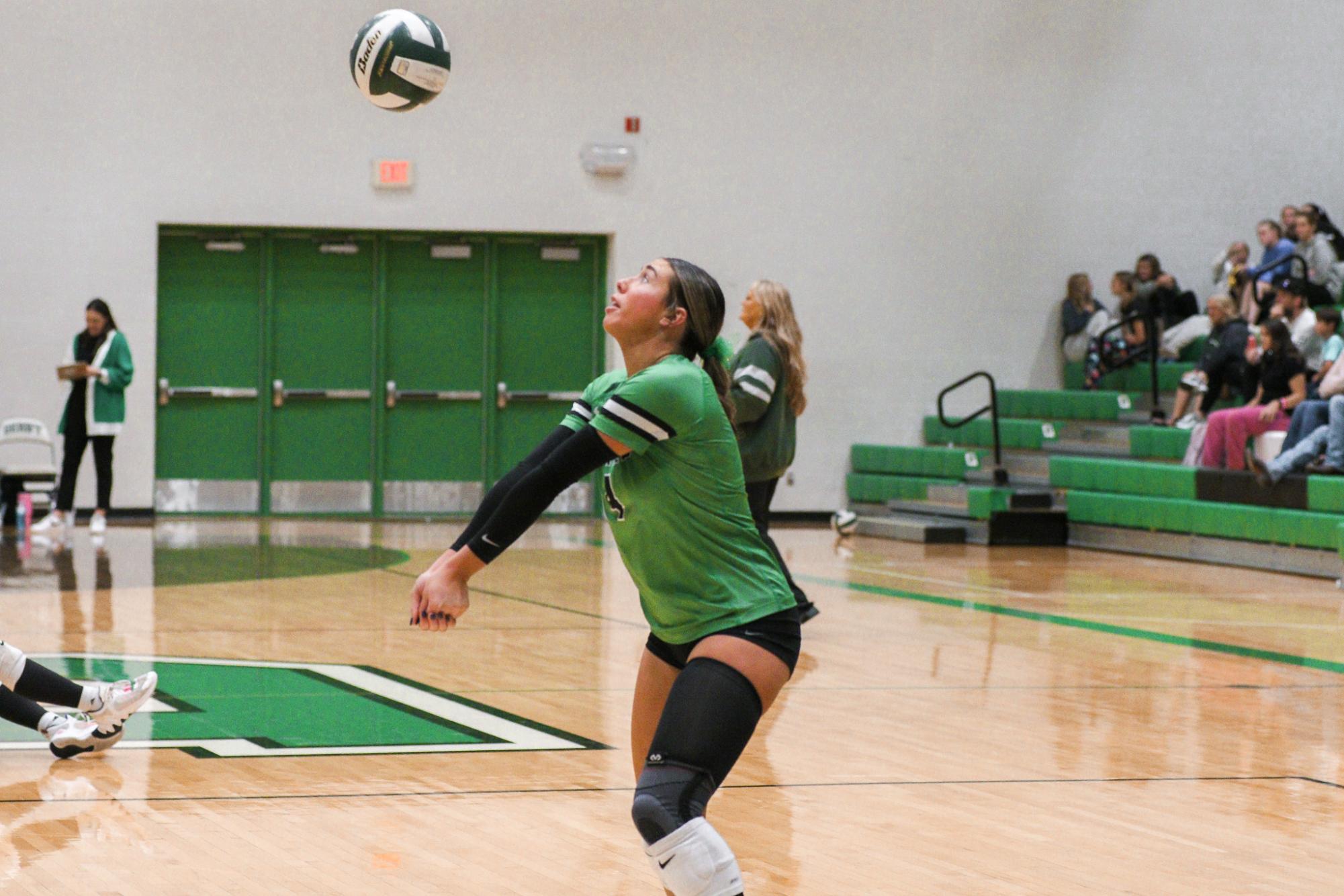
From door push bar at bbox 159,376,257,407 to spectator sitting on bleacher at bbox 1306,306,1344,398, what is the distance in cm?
977

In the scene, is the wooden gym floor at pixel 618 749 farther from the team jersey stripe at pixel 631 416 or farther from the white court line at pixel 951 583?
the team jersey stripe at pixel 631 416

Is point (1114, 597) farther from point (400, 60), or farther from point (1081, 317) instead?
point (1081, 317)

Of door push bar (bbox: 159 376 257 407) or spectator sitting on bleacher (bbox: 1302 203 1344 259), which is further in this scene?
spectator sitting on bleacher (bbox: 1302 203 1344 259)

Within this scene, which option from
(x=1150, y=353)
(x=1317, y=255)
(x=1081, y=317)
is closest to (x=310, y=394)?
(x=1081, y=317)

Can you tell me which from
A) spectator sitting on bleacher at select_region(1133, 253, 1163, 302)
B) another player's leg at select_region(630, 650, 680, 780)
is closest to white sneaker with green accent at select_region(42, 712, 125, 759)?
another player's leg at select_region(630, 650, 680, 780)

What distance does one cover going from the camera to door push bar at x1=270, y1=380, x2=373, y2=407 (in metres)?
17.1

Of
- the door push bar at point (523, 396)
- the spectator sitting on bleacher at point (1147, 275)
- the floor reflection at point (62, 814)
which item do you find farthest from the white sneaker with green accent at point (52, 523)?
the spectator sitting on bleacher at point (1147, 275)

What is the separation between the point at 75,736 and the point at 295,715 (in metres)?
1.04

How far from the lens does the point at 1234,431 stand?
14234 mm

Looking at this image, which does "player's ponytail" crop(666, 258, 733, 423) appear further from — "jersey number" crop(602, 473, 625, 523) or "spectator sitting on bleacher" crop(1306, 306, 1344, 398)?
"spectator sitting on bleacher" crop(1306, 306, 1344, 398)

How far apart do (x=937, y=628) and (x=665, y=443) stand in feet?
21.2

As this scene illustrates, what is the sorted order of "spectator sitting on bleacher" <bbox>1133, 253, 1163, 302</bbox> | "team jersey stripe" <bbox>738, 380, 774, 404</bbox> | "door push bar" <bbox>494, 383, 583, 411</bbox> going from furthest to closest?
1. "spectator sitting on bleacher" <bbox>1133, 253, 1163, 302</bbox>
2. "door push bar" <bbox>494, 383, 583, 411</bbox>
3. "team jersey stripe" <bbox>738, 380, 774, 404</bbox>

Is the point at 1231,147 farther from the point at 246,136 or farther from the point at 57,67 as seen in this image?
the point at 57,67

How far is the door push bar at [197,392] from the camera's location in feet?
55.4
